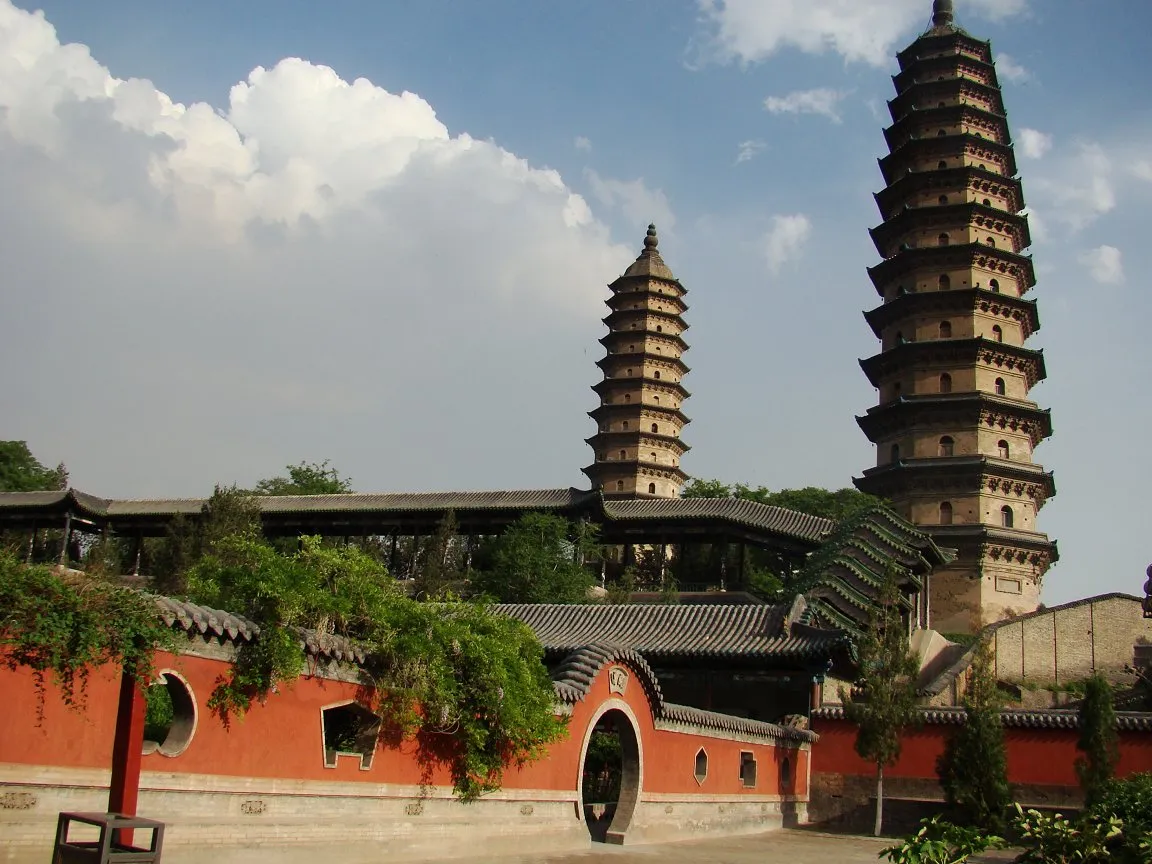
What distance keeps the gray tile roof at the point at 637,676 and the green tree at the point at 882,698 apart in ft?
6.14

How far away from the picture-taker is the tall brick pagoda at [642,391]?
43156mm

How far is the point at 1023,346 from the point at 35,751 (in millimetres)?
32999

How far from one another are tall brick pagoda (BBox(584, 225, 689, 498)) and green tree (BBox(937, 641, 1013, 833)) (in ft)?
79.8

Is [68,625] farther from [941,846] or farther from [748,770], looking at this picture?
[748,770]

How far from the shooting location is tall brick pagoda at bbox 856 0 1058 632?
108 ft

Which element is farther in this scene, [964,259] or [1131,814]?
[964,259]

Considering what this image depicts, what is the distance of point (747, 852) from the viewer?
14969 millimetres

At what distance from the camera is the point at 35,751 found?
814 centimetres

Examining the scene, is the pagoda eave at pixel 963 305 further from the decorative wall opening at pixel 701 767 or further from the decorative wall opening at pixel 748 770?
the decorative wall opening at pixel 701 767

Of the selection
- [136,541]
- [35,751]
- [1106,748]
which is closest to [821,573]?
[1106,748]

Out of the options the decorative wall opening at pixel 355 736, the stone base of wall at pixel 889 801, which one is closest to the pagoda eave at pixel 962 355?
the stone base of wall at pixel 889 801

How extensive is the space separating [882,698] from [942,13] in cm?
2974

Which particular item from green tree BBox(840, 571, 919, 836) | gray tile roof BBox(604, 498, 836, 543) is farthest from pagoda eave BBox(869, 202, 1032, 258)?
green tree BBox(840, 571, 919, 836)

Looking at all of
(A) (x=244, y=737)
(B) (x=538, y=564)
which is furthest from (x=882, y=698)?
(B) (x=538, y=564)
